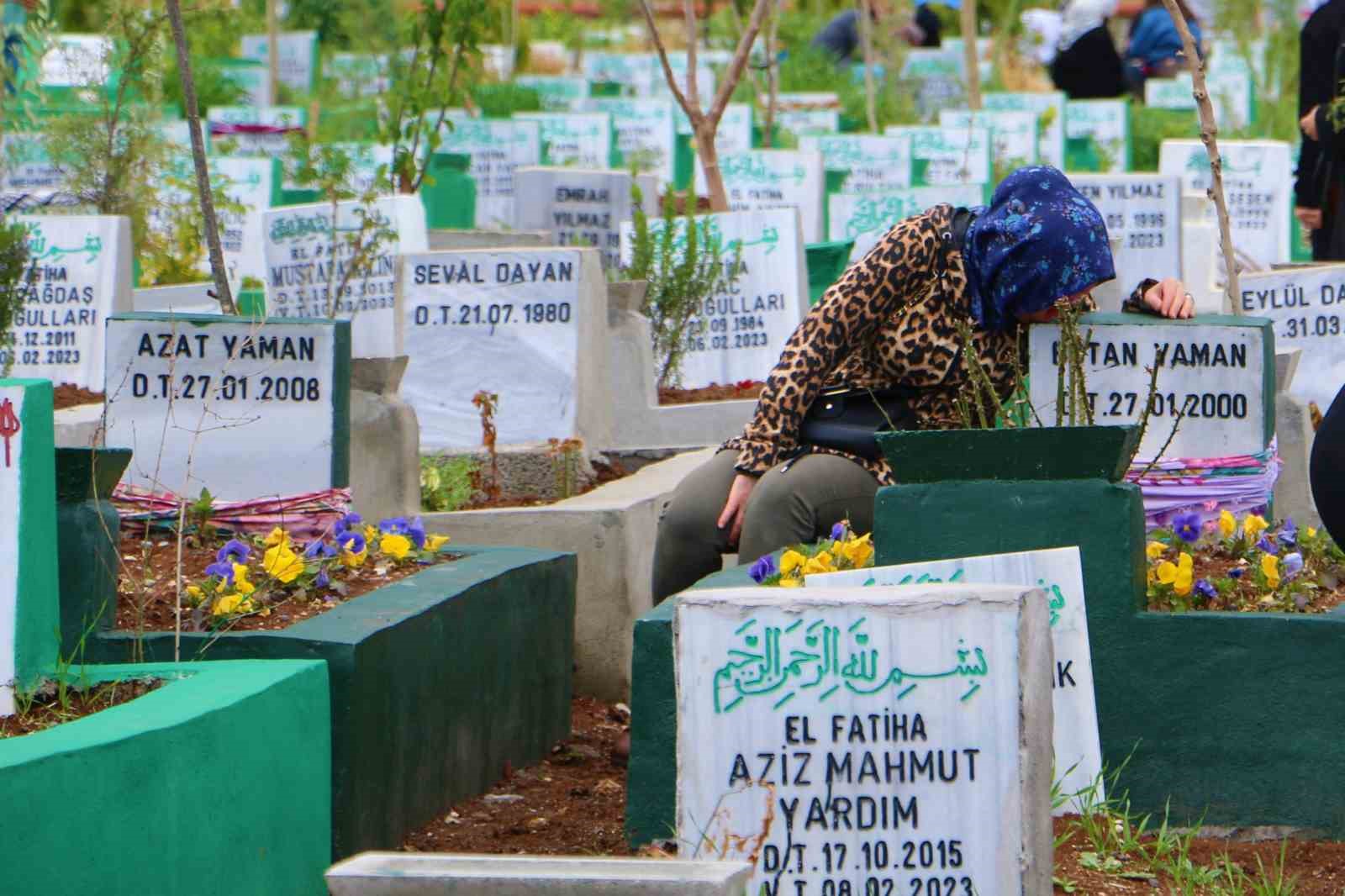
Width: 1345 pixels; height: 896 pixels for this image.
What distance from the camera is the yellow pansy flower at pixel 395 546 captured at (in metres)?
5.14

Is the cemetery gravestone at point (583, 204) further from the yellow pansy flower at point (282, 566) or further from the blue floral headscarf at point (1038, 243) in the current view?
the yellow pansy flower at point (282, 566)

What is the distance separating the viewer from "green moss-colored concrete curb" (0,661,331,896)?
10.5 feet

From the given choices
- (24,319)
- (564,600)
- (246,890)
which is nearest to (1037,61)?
(24,319)

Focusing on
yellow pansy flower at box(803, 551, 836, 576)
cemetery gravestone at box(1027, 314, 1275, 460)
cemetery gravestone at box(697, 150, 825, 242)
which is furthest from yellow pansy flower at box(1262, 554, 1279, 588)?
cemetery gravestone at box(697, 150, 825, 242)

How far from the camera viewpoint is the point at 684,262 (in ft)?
29.5

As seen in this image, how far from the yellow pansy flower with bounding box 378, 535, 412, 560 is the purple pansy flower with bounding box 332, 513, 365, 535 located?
0.25 feet

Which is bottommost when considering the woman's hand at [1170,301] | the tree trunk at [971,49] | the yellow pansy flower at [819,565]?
the yellow pansy flower at [819,565]

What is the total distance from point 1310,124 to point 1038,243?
17.3 feet

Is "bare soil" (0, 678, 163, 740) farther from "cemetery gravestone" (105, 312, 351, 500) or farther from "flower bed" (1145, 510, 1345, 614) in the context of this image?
"flower bed" (1145, 510, 1345, 614)

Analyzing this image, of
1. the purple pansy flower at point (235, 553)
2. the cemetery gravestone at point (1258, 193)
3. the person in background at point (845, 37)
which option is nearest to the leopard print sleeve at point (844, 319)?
the purple pansy flower at point (235, 553)

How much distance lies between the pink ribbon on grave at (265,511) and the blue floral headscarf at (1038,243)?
1601 millimetres

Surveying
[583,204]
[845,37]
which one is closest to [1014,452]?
[583,204]

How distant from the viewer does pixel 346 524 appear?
5.09 metres

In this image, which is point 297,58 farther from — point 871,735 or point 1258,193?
point 871,735
